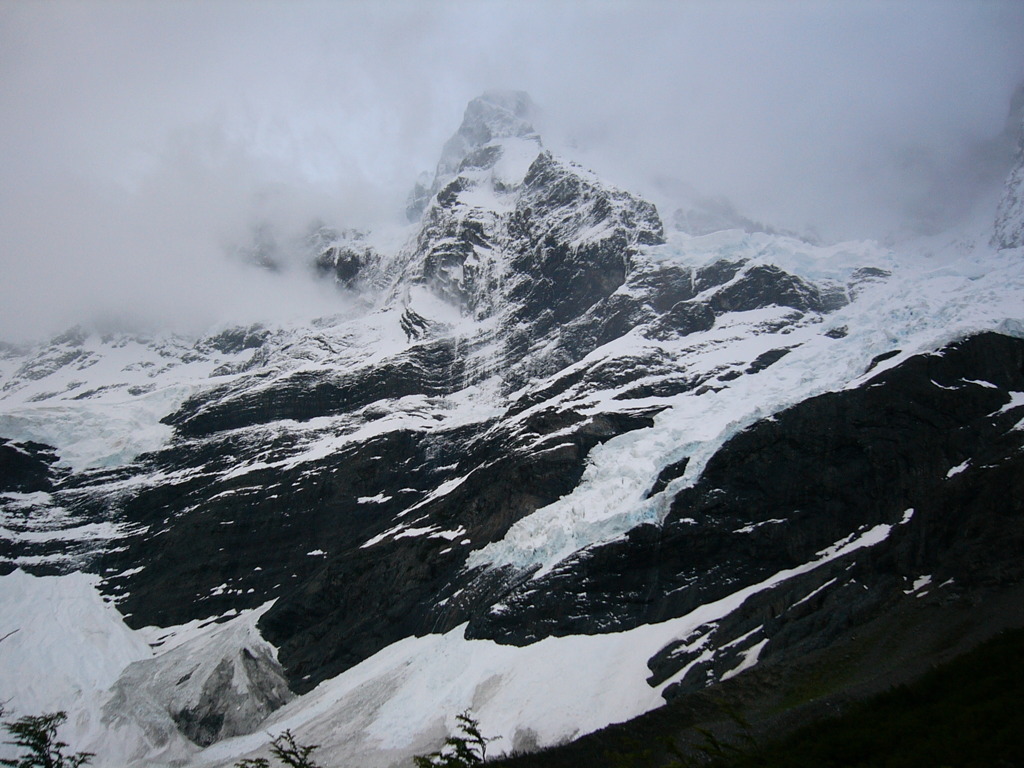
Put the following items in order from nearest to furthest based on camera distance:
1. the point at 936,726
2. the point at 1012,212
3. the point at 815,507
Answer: the point at 936,726 < the point at 815,507 < the point at 1012,212

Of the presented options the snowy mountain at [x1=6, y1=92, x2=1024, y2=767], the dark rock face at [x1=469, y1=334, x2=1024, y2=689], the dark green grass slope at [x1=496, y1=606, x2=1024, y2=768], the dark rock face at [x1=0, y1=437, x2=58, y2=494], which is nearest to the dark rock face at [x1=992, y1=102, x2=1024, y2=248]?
the snowy mountain at [x1=6, y1=92, x2=1024, y2=767]

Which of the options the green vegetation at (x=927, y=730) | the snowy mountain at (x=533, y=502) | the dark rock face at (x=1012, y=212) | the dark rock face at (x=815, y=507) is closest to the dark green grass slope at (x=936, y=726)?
the green vegetation at (x=927, y=730)

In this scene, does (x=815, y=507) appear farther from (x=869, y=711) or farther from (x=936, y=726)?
(x=936, y=726)

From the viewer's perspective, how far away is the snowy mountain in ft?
194

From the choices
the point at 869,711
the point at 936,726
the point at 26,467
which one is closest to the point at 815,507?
the point at 869,711

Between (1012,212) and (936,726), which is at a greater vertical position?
(1012,212)

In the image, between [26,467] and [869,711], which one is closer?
[869,711]

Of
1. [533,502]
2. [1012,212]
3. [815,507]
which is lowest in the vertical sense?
[815,507]

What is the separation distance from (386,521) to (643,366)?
40480 millimetres

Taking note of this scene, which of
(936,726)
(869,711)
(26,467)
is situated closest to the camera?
(936,726)

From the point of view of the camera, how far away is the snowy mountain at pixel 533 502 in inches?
2330

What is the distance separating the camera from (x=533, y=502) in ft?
274

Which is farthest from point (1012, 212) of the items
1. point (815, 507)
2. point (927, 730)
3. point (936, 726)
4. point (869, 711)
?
point (927, 730)

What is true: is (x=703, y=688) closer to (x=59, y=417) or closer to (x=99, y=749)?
(x=99, y=749)
